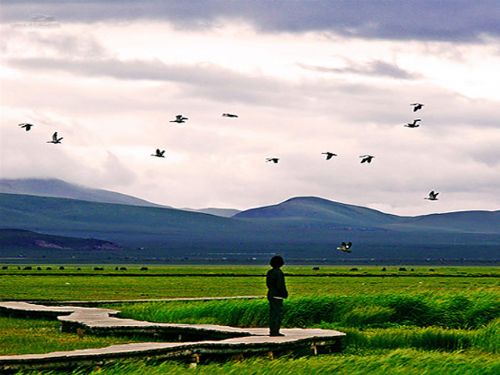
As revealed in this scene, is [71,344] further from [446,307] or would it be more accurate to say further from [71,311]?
[446,307]

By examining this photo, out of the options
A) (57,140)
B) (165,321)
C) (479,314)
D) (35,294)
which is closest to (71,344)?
(165,321)

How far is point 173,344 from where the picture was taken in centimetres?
3906

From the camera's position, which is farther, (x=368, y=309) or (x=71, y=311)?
(x=71, y=311)

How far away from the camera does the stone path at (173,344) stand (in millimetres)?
34656

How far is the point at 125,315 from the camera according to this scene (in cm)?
5669

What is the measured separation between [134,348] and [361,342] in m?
11.3

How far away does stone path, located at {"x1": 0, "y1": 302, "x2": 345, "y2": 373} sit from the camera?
34.7 m

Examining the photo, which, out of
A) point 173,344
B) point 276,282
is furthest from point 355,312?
point 173,344

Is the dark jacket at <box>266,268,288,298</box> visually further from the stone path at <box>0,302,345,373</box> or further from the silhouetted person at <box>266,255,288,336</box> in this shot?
the stone path at <box>0,302,345,373</box>

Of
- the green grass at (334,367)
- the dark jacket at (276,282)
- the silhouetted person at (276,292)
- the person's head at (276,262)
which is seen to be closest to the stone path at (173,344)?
the green grass at (334,367)

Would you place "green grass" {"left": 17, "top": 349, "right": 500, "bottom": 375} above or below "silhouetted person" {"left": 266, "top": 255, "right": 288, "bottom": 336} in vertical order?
below

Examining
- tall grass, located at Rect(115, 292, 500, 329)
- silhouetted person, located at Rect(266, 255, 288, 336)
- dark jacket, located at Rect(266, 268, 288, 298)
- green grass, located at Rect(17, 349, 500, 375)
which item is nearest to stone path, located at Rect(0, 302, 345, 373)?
green grass, located at Rect(17, 349, 500, 375)

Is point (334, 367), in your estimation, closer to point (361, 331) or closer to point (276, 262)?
point (276, 262)

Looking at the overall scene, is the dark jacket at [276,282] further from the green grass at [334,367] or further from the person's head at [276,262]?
the green grass at [334,367]
